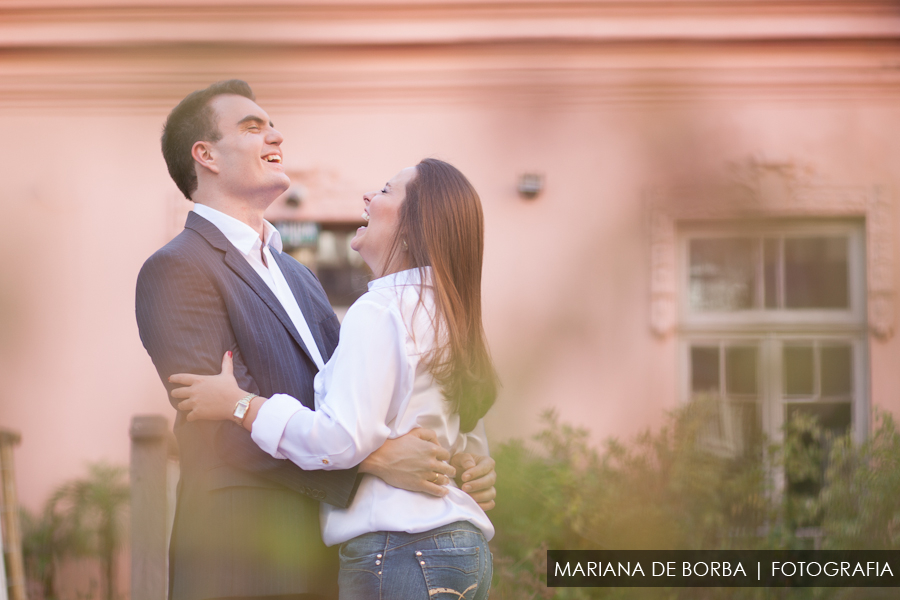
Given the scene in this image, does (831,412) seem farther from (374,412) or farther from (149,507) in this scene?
(374,412)

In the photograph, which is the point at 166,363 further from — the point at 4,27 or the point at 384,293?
the point at 4,27

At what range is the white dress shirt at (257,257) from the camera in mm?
1529

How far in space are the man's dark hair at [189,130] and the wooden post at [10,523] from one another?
180cm

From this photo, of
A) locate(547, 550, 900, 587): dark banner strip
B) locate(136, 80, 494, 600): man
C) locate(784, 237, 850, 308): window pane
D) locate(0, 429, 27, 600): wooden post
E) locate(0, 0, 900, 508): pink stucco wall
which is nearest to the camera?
locate(136, 80, 494, 600): man

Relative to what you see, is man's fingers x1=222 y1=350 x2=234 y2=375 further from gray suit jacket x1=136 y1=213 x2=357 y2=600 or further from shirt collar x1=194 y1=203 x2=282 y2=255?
shirt collar x1=194 y1=203 x2=282 y2=255

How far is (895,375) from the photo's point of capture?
406cm

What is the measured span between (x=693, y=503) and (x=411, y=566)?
2.00 m

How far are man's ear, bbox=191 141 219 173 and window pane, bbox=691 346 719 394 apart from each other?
349 cm

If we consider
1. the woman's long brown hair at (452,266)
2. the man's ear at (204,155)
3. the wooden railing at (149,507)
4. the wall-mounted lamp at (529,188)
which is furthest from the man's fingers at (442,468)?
the wall-mounted lamp at (529,188)

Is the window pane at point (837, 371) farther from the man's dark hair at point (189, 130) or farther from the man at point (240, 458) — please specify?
the man's dark hair at point (189, 130)

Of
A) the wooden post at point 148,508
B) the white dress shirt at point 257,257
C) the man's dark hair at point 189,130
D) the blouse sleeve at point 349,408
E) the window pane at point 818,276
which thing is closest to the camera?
the blouse sleeve at point 349,408

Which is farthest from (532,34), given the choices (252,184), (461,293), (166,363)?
(166,363)

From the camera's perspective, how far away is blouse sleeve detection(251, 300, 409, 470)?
1171 millimetres

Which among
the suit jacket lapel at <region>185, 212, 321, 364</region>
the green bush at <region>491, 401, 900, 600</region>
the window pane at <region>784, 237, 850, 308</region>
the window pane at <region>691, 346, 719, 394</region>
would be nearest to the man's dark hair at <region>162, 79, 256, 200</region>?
the suit jacket lapel at <region>185, 212, 321, 364</region>
